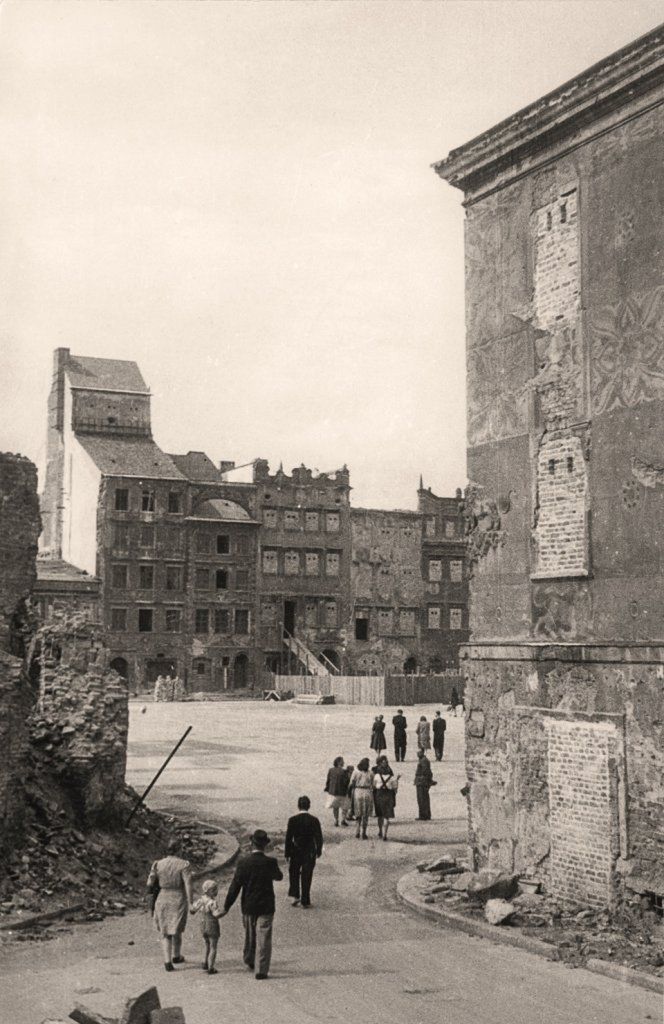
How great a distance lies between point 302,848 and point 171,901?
3.10 metres

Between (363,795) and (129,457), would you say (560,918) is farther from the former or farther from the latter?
(129,457)

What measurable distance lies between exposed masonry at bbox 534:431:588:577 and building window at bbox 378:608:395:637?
2159 inches

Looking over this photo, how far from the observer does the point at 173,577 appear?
6222 cm

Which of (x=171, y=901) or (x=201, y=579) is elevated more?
(x=201, y=579)

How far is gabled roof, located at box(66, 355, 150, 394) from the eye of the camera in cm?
6450

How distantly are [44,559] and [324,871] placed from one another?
162 feet

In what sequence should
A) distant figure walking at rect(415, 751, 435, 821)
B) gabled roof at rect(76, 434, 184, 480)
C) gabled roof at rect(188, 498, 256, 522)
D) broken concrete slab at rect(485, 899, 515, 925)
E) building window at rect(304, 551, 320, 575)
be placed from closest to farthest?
1. broken concrete slab at rect(485, 899, 515, 925)
2. distant figure walking at rect(415, 751, 435, 821)
3. gabled roof at rect(76, 434, 184, 480)
4. gabled roof at rect(188, 498, 256, 522)
5. building window at rect(304, 551, 320, 575)

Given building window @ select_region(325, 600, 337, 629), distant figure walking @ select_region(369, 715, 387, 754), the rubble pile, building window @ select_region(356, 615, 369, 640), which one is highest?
building window @ select_region(325, 600, 337, 629)

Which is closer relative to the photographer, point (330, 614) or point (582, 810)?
point (582, 810)

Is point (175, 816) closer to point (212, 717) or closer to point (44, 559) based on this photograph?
point (212, 717)

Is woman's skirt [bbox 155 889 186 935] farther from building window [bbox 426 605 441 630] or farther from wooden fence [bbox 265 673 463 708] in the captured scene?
building window [bbox 426 605 441 630]

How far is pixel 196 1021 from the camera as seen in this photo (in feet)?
28.9

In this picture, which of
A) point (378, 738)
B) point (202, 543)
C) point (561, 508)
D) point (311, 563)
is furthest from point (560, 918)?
point (311, 563)

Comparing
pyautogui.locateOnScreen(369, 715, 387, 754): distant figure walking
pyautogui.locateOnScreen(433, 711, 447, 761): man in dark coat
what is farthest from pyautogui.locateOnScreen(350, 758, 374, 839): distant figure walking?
pyautogui.locateOnScreen(433, 711, 447, 761): man in dark coat
